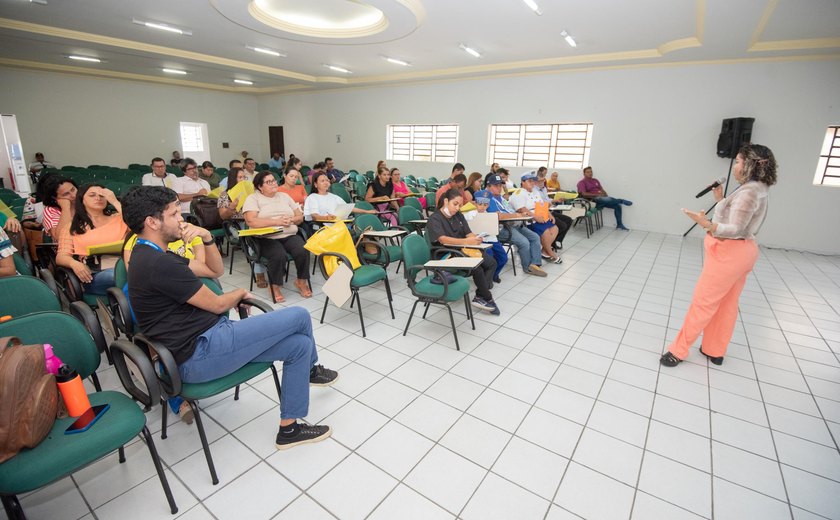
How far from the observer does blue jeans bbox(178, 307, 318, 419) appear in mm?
1761

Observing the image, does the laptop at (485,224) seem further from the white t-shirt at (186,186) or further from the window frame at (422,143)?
the window frame at (422,143)

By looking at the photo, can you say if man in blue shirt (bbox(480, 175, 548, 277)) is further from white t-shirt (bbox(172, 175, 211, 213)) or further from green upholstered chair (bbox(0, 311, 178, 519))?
white t-shirt (bbox(172, 175, 211, 213))

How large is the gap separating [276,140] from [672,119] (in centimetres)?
1301

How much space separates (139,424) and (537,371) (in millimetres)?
2435

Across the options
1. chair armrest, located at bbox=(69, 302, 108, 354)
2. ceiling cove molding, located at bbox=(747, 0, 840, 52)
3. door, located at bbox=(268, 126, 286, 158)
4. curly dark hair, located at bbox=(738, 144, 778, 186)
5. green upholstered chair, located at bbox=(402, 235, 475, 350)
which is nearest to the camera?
chair armrest, located at bbox=(69, 302, 108, 354)

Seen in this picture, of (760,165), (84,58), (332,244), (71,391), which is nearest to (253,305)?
(71,391)

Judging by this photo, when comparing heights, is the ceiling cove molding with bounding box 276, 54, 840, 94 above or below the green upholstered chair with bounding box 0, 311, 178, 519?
above

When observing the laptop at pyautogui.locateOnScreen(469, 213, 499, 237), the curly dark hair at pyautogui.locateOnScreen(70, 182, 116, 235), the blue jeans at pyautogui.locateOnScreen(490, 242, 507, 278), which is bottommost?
the blue jeans at pyautogui.locateOnScreen(490, 242, 507, 278)

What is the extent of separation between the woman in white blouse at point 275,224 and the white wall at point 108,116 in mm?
11020

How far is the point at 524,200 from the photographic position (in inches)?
213

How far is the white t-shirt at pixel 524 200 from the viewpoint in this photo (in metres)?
5.41

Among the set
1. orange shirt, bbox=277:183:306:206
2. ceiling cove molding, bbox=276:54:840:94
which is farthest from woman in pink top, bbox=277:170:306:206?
ceiling cove molding, bbox=276:54:840:94

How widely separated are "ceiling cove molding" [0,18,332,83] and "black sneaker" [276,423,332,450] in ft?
28.2

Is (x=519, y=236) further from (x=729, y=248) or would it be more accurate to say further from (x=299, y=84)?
(x=299, y=84)
